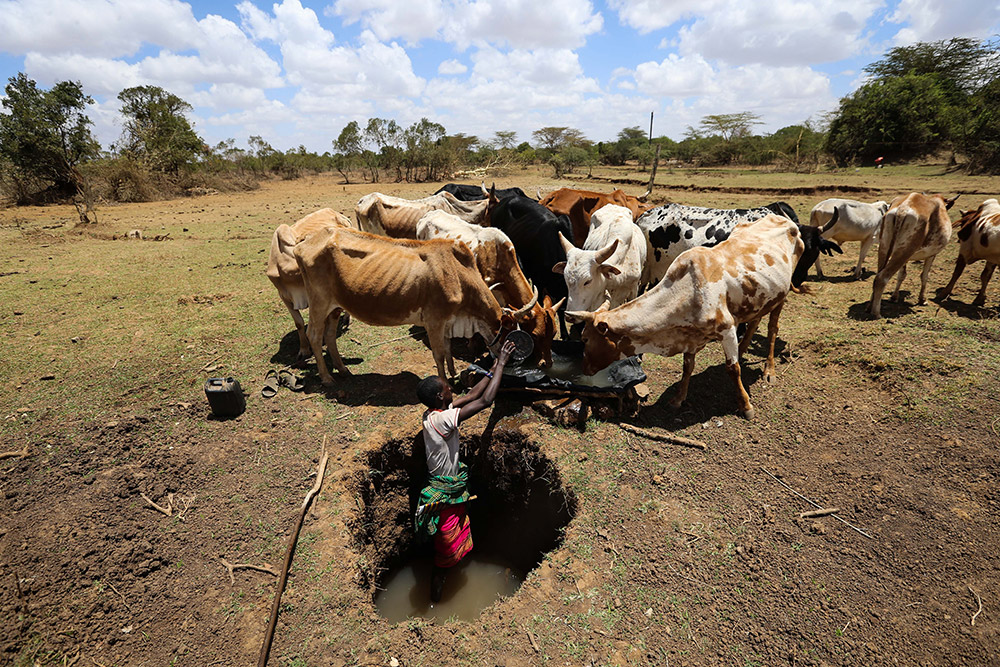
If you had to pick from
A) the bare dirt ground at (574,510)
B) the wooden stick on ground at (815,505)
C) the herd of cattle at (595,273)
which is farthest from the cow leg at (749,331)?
the wooden stick on ground at (815,505)

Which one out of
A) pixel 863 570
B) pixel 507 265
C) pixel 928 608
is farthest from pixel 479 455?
pixel 928 608

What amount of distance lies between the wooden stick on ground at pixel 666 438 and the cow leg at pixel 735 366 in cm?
87

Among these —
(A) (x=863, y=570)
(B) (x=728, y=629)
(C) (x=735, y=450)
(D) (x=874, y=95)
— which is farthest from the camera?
(D) (x=874, y=95)

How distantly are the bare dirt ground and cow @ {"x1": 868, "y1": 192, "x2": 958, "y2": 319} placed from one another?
2.73ft

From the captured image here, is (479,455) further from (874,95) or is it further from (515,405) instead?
(874,95)

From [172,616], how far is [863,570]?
5469 millimetres

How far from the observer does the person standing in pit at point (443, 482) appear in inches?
161

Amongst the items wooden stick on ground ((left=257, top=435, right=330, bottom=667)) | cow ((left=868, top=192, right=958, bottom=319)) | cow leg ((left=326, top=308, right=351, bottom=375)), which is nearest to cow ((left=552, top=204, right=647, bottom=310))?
cow leg ((left=326, top=308, right=351, bottom=375))

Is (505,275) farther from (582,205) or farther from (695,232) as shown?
(582,205)

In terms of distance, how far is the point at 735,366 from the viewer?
5328 millimetres

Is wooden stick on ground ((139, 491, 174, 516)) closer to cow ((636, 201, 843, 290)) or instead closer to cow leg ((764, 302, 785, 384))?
cow leg ((764, 302, 785, 384))

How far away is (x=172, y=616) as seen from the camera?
3.43 m

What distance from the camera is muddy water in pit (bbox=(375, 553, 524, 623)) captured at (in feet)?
15.2

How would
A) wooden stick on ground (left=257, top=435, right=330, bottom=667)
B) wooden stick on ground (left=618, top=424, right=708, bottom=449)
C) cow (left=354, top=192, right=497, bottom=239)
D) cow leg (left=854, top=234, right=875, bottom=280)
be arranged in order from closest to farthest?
1. wooden stick on ground (left=257, top=435, right=330, bottom=667)
2. wooden stick on ground (left=618, top=424, right=708, bottom=449)
3. cow (left=354, top=192, right=497, bottom=239)
4. cow leg (left=854, top=234, right=875, bottom=280)
